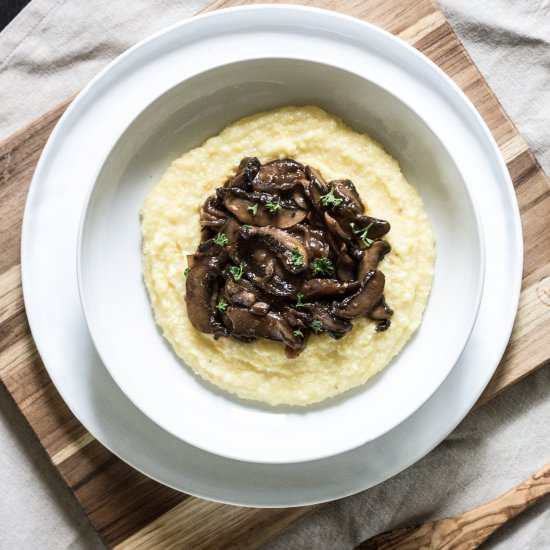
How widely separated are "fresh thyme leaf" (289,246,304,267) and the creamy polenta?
0.54 metres

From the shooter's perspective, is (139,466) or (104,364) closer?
(104,364)

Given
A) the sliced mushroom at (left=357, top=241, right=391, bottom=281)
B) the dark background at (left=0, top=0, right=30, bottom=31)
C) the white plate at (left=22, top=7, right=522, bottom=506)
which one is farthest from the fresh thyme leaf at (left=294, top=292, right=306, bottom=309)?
the dark background at (left=0, top=0, right=30, bottom=31)

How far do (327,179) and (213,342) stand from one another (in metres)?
1.40

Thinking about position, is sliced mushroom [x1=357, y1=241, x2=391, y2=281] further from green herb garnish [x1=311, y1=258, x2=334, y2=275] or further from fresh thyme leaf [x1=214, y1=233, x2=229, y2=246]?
fresh thyme leaf [x1=214, y1=233, x2=229, y2=246]

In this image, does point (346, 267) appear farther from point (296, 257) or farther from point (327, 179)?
point (327, 179)

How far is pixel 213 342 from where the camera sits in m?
4.75

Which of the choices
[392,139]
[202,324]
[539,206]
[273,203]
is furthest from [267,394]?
[539,206]

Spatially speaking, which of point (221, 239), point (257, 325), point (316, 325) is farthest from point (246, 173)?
point (316, 325)

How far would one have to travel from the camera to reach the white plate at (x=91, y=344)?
466 cm

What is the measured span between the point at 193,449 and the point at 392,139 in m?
2.68

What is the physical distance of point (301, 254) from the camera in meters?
4.59

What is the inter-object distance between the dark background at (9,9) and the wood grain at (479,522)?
5515mm

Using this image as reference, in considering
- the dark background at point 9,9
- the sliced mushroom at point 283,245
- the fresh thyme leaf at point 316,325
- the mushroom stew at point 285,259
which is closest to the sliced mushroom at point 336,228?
the mushroom stew at point 285,259

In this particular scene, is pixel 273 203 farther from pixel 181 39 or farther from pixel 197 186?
pixel 181 39
